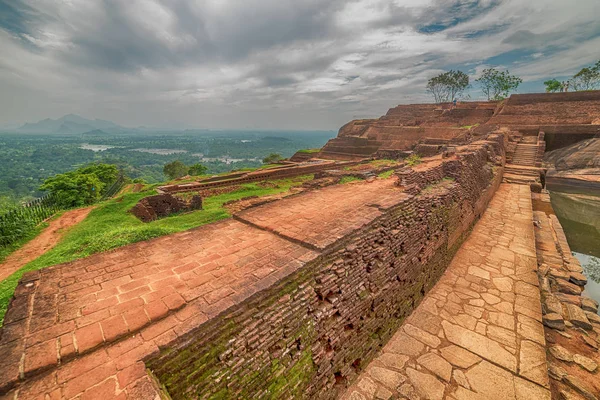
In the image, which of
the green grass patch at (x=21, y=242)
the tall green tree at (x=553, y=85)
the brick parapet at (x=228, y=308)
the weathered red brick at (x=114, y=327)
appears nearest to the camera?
the brick parapet at (x=228, y=308)

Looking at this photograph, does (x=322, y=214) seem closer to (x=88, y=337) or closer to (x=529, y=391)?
(x=88, y=337)

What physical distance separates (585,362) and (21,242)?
12.5m

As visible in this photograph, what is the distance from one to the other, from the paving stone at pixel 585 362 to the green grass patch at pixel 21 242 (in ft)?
37.2

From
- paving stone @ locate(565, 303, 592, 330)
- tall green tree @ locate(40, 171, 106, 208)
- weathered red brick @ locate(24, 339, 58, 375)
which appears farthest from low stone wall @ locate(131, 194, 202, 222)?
paving stone @ locate(565, 303, 592, 330)

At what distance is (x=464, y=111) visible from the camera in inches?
1380

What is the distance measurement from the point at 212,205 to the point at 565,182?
25.4 metres

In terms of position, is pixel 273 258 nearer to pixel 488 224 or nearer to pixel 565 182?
pixel 488 224

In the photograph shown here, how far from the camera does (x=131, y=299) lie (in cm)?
256

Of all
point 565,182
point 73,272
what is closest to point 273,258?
point 73,272

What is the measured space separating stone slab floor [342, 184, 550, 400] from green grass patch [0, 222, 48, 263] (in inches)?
340

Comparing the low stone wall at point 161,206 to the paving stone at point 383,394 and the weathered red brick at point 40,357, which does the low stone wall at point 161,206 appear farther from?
the paving stone at point 383,394

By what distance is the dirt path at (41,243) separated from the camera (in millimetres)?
5873

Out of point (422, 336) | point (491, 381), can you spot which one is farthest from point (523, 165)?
point (491, 381)

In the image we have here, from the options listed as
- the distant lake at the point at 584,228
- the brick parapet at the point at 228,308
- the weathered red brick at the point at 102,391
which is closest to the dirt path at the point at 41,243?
the brick parapet at the point at 228,308
